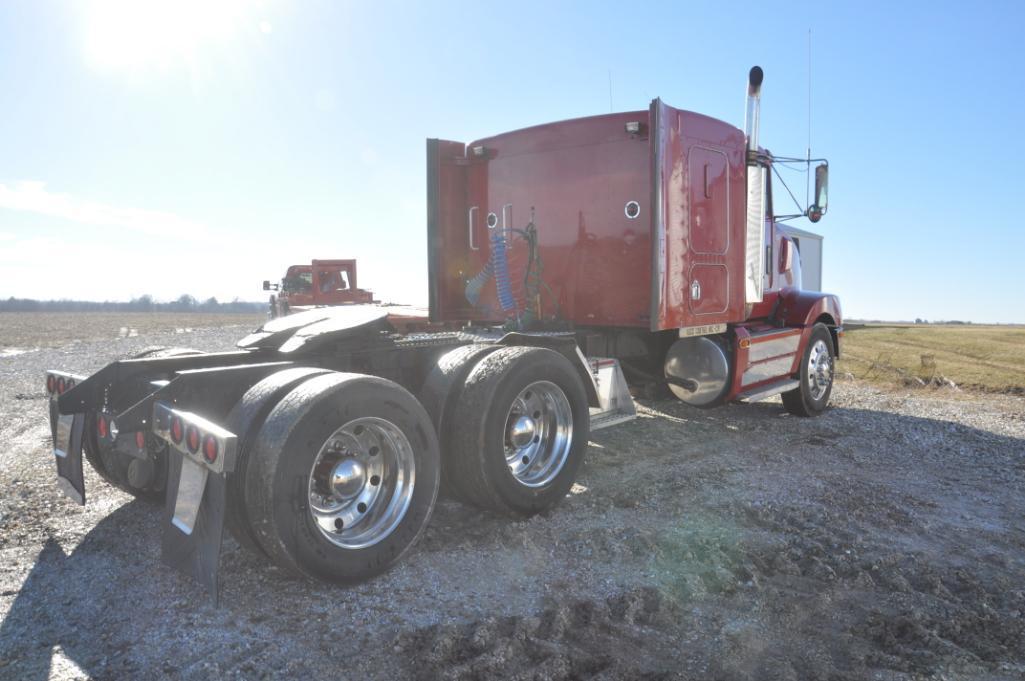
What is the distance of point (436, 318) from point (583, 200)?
191cm

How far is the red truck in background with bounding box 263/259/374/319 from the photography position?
15.6m

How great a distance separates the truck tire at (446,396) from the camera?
13.6ft

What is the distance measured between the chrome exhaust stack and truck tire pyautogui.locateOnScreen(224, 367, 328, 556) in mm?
5132

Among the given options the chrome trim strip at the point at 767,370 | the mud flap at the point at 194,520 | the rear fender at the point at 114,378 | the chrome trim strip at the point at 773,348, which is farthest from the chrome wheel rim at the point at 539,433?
the chrome trim strip at the point at 773,348

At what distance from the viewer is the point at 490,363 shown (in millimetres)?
4293

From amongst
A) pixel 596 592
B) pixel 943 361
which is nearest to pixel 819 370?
pixel 596 592

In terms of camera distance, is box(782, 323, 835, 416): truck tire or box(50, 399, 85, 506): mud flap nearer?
box(50, 399, 85, 506): mud flap

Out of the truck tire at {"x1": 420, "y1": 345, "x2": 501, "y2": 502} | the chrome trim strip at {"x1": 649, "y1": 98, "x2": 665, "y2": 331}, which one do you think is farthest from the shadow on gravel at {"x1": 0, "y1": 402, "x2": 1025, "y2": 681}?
the chrome trim strip at {"x1": 649, "y1": 98, "x2": 665, "y2": 331}

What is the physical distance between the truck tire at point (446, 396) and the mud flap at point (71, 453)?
1.99 metres

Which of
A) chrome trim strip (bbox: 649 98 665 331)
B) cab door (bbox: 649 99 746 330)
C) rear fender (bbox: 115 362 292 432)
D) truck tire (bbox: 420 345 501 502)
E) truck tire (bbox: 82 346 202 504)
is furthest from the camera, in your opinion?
cab door (bbox: 649 99 746 330)

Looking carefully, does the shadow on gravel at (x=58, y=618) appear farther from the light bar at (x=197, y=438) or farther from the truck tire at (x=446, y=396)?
the truck tire at (x=446, y=396)

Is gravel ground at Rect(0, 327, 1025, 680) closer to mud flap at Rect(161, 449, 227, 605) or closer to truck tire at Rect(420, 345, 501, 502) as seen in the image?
mud flap at Rect(161, 449, 227, 605)

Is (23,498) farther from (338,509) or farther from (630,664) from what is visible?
(630,664)

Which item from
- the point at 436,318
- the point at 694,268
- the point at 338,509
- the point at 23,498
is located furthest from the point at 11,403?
the point at 694,268
